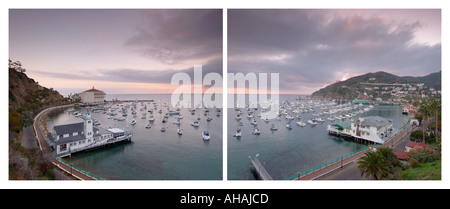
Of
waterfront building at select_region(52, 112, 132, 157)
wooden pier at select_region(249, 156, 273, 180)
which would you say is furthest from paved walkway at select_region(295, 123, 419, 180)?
waterfront building at select_region(52, 112, 132, 157)

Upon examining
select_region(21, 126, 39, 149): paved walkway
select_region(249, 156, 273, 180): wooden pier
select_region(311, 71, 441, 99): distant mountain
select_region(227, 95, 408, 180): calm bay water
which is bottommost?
select_region(227, 95, 408, 180): calm bay water

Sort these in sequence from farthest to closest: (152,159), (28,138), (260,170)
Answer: (152,159) < (260,170) < (28,138)

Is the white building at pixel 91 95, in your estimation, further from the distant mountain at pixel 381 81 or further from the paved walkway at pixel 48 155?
the distant mountain at pixel 381 81

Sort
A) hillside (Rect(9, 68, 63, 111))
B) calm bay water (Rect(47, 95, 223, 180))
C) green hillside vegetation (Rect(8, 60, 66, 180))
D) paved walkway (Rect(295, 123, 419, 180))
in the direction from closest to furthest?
green hillside vegetation (Rect(8, 60, 66, 180))
hillside (Rect(9, 68, 63, 111))
paved walkway (Rect(295, 123, 419, 180))
calm bay water (Rect(47, 95, 223, 180))

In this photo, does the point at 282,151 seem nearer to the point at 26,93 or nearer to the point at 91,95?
the point at 91,95

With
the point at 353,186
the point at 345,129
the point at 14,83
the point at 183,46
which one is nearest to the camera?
the point at 353,186

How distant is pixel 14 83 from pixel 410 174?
706cm

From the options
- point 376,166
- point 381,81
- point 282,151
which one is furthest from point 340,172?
point 381,81

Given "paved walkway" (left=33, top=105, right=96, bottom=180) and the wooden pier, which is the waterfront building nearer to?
"paved walkway" (left=33, top=105, right=96, bottom=180)

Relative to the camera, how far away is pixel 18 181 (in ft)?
9.41
